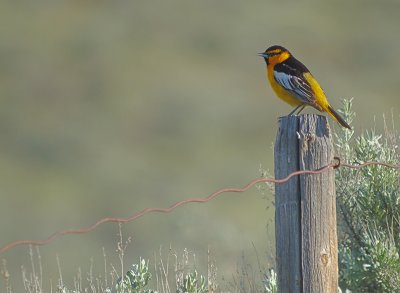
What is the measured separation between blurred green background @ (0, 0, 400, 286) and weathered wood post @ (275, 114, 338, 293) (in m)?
14.2

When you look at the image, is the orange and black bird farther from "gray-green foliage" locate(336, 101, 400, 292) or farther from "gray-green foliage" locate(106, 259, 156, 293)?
"gray-green foliage" locate(106, 259, 156, 293)

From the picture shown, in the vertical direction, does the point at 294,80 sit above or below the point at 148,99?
below

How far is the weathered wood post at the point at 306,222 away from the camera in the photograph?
5.02 m

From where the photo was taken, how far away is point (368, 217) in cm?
743

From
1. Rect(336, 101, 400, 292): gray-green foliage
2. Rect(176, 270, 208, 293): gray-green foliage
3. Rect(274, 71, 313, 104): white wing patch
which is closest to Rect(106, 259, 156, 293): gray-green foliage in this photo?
Rect(176, 270, 208, 293): gray-green foliage

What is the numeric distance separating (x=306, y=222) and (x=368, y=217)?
247 centimetres

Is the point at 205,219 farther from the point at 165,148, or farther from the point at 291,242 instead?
the point at 165,148

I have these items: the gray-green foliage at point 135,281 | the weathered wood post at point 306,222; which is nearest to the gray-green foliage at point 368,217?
the gray-green foliage at point 135,281

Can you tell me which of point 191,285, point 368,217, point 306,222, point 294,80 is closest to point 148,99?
point 294,80

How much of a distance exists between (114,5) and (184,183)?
1695cm

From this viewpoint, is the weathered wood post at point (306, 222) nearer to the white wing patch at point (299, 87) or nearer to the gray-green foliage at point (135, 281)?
the gray-green foliage at point (135, 281)

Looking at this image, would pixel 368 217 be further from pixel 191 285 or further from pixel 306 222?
pixel 306 222

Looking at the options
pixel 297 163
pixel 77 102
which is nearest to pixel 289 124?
pixel 297 163

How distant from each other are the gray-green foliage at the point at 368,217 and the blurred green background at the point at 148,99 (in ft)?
38.5
